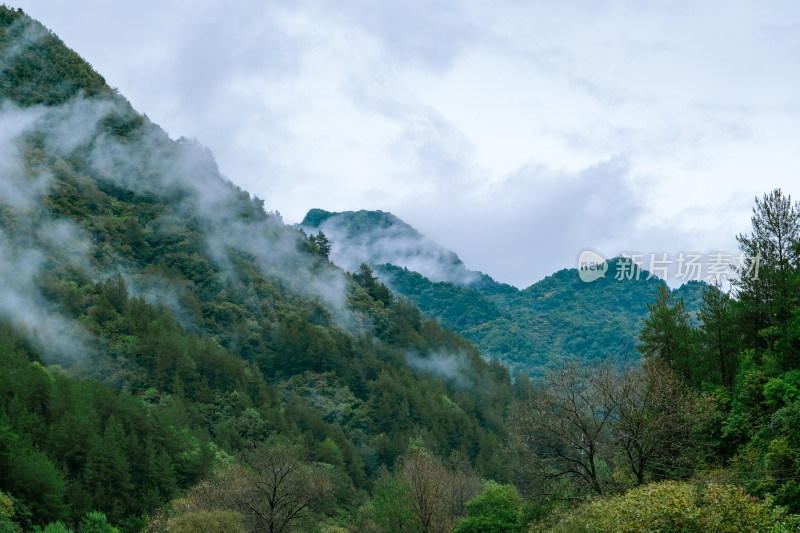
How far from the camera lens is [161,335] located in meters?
71.4

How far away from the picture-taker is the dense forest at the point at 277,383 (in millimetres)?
33469

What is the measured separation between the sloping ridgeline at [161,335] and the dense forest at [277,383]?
0.24 metres

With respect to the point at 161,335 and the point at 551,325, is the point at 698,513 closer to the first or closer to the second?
the point at 161,335

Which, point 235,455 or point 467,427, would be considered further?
point 467,427

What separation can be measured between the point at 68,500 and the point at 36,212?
145 ft

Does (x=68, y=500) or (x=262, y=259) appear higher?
(x=262, y=259)

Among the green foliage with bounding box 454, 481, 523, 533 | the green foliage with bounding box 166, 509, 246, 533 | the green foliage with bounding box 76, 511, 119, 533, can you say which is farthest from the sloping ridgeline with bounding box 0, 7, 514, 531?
the green foliage with bounding box 454, 481, 523, 533

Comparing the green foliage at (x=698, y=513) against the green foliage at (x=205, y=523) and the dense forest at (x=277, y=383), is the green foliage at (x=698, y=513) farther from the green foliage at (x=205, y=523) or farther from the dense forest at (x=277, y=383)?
the green foliage at (x=205, y=523)

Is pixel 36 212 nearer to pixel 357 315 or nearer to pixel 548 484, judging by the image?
pixel 357 315

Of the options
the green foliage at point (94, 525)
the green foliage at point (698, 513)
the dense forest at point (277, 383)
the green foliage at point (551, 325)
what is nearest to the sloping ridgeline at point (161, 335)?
the dense forest at point (277, 383)

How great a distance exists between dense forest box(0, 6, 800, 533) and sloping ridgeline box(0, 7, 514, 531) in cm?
24

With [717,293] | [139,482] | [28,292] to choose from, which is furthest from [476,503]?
[28,292]

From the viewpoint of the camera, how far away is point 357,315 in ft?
340

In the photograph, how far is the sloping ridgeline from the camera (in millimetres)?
50969
